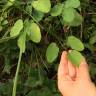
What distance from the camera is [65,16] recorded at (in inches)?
48.8

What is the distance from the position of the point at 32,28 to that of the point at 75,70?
274 mm

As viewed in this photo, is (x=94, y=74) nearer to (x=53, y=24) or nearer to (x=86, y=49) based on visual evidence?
(x=86, y=49)

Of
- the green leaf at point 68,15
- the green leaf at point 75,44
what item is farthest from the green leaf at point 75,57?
the green leaf at point 68,15

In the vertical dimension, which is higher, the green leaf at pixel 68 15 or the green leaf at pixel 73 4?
the green leaf at pixel 73 4

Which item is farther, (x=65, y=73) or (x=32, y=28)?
(x=65, y=73)

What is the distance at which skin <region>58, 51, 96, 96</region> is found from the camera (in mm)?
1322

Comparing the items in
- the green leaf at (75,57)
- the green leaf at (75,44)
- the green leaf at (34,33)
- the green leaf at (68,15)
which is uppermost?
the green leaf at (68,15)

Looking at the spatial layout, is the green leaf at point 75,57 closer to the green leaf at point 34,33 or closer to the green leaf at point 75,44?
the green leaf at point 75,44

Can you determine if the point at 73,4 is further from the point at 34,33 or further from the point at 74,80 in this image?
the point at 74,80

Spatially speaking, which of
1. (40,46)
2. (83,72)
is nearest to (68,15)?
(83,72)

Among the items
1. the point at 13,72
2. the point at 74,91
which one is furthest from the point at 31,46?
the point at 74,91

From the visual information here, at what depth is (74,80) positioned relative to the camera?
4.52 ft

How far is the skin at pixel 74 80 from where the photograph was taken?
4.34 ft

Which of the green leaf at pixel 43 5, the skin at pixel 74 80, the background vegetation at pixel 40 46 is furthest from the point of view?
the background vegetation at pixel 40 46
